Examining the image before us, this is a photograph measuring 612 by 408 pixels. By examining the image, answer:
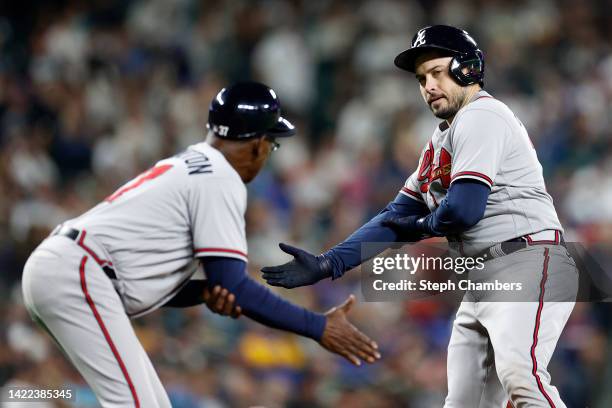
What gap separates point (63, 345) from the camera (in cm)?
351

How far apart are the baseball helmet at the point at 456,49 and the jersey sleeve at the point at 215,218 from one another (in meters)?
1.11

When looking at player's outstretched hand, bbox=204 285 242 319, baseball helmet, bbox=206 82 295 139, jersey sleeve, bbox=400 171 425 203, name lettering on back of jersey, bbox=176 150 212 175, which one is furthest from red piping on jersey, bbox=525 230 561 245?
name lettering on back of jersey, bbox=176 150 212 175

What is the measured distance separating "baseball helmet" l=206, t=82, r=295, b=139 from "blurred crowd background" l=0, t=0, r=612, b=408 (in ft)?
11.1

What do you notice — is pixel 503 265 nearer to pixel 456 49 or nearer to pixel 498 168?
pixel 498 168

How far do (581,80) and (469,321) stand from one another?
5215 mm

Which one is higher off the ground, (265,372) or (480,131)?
(480,131)

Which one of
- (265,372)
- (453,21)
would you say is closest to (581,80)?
(453,21)

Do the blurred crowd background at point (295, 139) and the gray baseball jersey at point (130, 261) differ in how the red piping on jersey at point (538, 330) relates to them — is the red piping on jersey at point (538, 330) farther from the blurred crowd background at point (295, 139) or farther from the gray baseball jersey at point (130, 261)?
the blurred crowd background at point (295, 139)

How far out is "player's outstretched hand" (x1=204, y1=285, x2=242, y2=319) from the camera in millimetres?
3572

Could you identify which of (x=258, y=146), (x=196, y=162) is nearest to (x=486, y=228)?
(x=258, y=146)

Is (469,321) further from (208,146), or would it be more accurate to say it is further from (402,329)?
(402,329)

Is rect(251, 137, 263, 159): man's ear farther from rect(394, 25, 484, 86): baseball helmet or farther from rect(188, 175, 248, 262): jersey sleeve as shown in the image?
rect(394, 25, 484, 86): baseball helmet

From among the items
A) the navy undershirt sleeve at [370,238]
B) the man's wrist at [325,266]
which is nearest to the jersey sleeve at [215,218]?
the man's wrist at [325,266]

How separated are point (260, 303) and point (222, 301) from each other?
15 cm
